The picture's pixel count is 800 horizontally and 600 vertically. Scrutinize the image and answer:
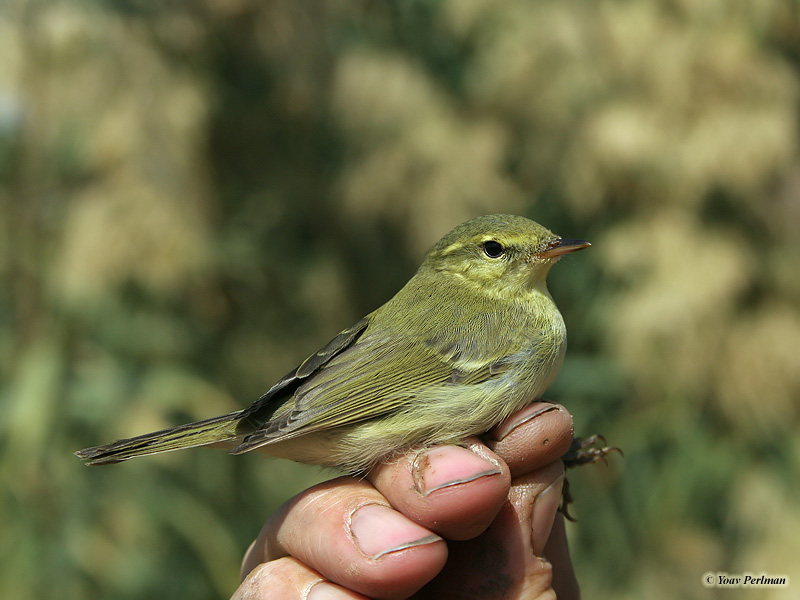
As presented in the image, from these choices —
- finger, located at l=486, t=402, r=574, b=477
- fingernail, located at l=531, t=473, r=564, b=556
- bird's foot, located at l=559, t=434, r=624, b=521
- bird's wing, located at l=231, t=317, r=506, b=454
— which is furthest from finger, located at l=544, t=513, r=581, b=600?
bird's wing, located at l=231, t=317, r=506, b=454

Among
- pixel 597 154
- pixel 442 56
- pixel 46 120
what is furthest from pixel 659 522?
pixel 46 120

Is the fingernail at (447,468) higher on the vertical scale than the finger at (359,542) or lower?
higher

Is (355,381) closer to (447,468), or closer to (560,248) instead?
(447,468)

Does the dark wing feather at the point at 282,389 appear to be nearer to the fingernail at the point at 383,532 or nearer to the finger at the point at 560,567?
the fingernail at the point at 383,532

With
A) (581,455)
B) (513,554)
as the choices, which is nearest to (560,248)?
(581,455)

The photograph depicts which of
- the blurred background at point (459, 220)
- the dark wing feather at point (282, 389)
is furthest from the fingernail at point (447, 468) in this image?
the blurred background at point (459, 220)

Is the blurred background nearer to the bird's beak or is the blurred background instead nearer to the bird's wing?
the bird's beak

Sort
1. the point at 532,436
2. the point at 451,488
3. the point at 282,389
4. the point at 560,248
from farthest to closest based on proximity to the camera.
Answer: the point at 560,248, the point at 282,389, the point at 532,436, the point at 451,488
